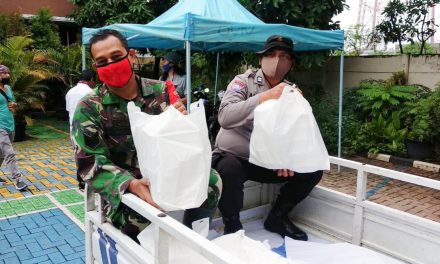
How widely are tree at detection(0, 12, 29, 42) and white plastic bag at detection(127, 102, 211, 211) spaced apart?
9701 mm

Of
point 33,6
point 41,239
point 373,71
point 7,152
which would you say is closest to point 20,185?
point 7,152

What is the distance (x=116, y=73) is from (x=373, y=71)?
6.42 m

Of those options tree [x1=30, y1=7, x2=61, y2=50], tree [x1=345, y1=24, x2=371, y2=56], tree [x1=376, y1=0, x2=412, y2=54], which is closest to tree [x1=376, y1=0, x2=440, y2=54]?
tree [x1=376, y1=0, x2=412, y2=54]

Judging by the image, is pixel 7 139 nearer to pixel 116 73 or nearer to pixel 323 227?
pixel 116 73

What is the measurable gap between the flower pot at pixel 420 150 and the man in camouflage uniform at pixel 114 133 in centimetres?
507

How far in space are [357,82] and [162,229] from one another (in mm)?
6845

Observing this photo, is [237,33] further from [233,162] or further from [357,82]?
[357,82]

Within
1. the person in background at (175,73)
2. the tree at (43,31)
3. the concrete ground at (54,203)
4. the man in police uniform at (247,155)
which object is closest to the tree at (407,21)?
the concrete ground at (54,203)

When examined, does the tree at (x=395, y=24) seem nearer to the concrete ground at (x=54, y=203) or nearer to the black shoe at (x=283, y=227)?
the concrete ground at (x=54, y=203)

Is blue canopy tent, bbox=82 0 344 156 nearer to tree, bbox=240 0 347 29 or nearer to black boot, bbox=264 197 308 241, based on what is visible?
tree, bbox=240 0 347 29

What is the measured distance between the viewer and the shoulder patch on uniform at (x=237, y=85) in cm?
248

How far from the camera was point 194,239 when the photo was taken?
4.02 ft

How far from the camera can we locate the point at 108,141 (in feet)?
6.28

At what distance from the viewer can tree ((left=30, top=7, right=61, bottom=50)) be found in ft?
33.5
